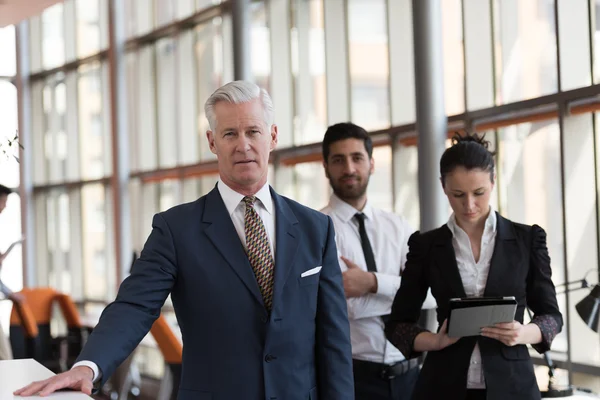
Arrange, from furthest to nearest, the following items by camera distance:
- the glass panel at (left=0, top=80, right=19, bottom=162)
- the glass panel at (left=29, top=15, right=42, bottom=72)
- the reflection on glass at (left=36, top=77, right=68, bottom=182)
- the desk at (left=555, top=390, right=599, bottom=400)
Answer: the glass panel at (left=29, top=15, right=42, bottom=72) < the reflection on glass at (left=36, top=77, right=68, bottom=182) < the desk at (left=555, top=390, right=599, bottom=400) < the glass panel at (left=0, top=80, right=19, bottom=162)

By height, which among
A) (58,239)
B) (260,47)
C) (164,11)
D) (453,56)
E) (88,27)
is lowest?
(58,239)

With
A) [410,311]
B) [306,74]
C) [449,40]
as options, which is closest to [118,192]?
[306,74]

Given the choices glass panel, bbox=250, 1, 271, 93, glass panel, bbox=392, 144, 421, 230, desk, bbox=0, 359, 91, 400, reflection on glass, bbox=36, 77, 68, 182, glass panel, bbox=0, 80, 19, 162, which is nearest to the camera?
desk, bbox=0, 359, 91, 400

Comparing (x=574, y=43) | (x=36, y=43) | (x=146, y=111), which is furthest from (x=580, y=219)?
(x=36, y=43)

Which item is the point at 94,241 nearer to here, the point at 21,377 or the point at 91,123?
the point at 91,123

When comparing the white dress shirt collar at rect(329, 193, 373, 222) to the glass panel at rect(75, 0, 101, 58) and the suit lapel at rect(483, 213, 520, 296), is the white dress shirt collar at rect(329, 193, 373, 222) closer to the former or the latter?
the suit lapel at rect(483, 213, 520, 296)

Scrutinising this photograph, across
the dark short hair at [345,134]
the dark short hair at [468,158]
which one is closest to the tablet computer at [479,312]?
the dark short hair at [468,158]

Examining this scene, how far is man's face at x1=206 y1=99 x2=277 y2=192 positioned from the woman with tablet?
0.83 m

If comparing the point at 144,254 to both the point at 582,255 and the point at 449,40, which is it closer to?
the point at 582,255

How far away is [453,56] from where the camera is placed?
6.43m

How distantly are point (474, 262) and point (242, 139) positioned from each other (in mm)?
1053

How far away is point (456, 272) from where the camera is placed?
9.18ft

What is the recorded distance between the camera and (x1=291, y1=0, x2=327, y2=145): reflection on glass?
8086mm

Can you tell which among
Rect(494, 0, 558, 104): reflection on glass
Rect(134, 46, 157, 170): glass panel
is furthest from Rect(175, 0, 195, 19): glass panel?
Rect(494, 0, 558, 104): reflection on glass
